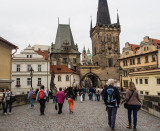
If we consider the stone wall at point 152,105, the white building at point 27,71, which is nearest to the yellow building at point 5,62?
the stone wall at point 152,105

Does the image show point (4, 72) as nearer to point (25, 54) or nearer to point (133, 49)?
point (25, 54)

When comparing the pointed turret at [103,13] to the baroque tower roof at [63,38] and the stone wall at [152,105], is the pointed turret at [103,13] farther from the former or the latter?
the stone wall at [152,105]

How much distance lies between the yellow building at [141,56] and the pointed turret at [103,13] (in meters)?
21.6

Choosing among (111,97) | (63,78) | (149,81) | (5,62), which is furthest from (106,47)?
(111,97)

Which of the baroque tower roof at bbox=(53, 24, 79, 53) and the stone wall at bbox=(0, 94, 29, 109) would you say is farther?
the baroque tower roof at bbox=(53, 24, 79, 53)

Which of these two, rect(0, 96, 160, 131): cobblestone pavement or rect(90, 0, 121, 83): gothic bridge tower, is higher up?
rect(90, 0, 121, 83): gothic bridge tower

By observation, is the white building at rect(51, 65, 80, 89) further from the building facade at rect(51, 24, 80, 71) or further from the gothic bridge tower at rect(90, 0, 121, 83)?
the gothic bridge tower at rect(90, 0, 121, 83)

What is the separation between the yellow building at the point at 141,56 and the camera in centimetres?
3625

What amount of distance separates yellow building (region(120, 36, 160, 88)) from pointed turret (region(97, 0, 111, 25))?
21613mm

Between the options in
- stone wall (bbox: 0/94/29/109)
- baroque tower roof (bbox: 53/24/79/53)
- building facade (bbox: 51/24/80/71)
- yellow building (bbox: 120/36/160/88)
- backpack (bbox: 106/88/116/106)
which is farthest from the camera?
baroque tower roof (bbox: 53/24/79/53)

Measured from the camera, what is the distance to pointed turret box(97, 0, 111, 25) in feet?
211

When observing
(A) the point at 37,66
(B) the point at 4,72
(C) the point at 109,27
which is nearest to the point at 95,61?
(C) the point at 109,27

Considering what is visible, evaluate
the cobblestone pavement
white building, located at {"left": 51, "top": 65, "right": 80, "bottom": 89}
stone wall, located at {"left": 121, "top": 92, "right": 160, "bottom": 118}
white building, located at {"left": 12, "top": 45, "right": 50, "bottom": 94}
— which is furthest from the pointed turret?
the cobblestone pavement

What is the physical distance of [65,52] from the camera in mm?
59156
